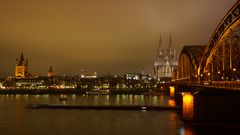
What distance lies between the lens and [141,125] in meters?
48.7

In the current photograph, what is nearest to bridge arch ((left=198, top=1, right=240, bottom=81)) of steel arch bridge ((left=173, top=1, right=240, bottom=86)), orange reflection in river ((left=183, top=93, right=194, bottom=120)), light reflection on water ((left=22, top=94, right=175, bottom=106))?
steel arch bridge ((left=173, top=1, right=240, bottom=86))

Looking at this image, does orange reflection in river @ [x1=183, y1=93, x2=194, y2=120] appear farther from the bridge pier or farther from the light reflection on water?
the light reflection on water

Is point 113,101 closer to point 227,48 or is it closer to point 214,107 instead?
point 227,48

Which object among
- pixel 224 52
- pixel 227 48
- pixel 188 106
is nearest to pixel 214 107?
pixel 188 106

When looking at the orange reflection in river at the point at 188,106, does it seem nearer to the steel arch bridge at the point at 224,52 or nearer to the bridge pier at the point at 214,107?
the bridge pier at the point at 214,107

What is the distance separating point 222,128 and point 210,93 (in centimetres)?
445

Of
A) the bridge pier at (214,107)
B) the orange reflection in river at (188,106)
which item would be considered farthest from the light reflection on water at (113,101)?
the bridge pier at (214,107)

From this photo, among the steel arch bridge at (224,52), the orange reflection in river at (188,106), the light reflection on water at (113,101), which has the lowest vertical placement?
the light reflection on water at (113,101)

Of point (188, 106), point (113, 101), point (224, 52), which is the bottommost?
point (113, 101)

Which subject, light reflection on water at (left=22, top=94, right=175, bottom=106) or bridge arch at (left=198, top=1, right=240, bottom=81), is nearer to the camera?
bridge arch at (left=198, top=1, right=240, bottom=81)

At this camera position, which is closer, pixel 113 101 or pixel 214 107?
pixel 214 107

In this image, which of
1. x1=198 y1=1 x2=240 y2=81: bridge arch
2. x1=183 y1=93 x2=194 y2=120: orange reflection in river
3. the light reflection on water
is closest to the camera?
x1=198 y1=1 x2=240 y2=81: bridge arch

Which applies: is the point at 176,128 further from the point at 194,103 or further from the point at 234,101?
the point at 234,101

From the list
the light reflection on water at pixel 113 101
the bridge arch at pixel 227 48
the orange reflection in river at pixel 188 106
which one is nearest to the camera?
the bridge arch at pixel 227 48
